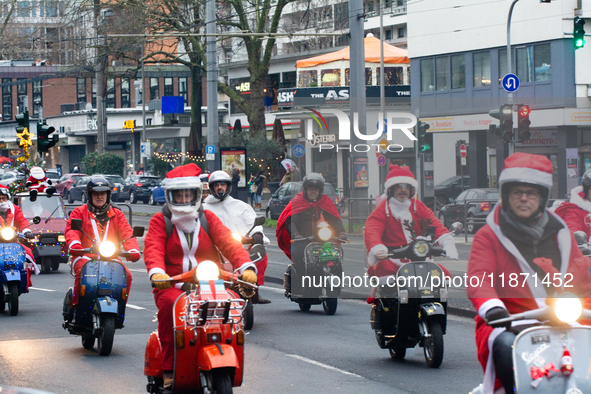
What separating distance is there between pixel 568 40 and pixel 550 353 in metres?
25.5

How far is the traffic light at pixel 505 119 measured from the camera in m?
7.74

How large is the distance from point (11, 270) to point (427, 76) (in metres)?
19.8

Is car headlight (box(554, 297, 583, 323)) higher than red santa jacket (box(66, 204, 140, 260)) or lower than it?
lower

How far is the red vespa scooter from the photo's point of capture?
5.48 meters

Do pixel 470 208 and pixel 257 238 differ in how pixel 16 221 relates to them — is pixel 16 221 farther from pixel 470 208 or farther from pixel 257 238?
pixel 470 208

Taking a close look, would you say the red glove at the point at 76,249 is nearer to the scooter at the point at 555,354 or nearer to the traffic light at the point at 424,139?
the traffic light at the point at 424,139

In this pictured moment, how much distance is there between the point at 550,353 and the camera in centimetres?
432

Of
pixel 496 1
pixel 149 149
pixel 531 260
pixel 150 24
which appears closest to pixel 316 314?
pixel 531 260

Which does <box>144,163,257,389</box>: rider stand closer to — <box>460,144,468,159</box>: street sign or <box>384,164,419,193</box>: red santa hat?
<box>384,164,419,193</box>: red santa hat

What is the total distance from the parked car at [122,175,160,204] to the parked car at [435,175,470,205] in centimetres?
3830

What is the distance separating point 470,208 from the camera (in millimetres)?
7098

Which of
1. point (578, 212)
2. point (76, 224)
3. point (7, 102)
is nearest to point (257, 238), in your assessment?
point (76, 224)

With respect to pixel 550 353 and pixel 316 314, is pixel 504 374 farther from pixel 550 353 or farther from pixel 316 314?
pixel 316 314

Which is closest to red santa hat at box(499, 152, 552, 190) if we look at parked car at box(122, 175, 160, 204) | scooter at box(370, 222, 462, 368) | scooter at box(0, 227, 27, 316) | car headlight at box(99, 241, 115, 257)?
scooter at box(370, 222, 462, 368)
